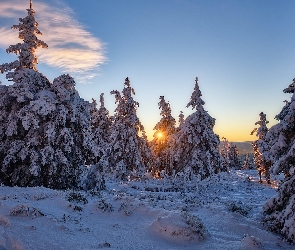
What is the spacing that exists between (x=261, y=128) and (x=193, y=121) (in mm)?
13195

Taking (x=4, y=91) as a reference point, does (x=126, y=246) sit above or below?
below

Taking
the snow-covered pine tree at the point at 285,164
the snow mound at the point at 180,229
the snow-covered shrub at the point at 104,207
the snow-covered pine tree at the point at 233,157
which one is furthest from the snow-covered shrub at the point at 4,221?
the snow-covered pine tree at the point at 233,157

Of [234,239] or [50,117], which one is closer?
[234,239]

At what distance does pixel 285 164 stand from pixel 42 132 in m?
12.7

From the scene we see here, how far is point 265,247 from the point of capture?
788 cm

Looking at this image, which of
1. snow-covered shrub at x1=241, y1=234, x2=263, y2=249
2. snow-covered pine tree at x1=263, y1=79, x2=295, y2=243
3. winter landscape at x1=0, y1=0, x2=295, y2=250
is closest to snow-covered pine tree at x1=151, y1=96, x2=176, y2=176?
winter landscape at x1=0, y1=0, x2=295, y2=250

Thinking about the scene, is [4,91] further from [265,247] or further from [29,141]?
[265,247]

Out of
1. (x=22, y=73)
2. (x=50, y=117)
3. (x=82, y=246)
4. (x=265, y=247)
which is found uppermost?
(x=22, y=73)

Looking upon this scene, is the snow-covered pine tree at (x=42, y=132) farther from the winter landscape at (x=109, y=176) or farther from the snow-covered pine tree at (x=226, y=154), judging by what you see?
the snow-covered pine tree at (x=226, y=154)

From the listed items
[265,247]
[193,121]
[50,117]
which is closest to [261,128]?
[193,121]

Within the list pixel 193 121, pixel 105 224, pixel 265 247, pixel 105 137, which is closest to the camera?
pixel 265 247

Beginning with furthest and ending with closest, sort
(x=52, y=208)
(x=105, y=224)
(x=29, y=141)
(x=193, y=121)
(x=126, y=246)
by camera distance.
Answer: (x=193, y=121) < (x=29, y=141) < (x=52, y=208) < (x=105, y=224) < (x=126, y=246)

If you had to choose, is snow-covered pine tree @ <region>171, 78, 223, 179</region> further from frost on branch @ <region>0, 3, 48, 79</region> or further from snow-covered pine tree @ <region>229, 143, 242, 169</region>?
snow-covered pine tree @ <region>229, 143, 242, 169</region>

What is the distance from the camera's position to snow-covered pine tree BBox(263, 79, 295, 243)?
8480 mm
